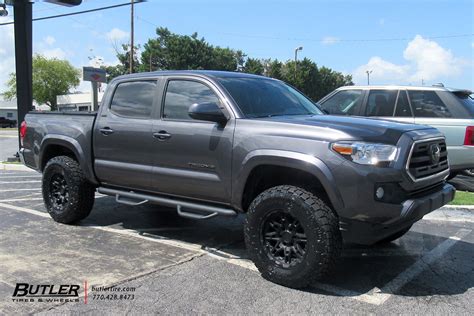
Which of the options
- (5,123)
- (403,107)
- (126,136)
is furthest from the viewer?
(5,123)

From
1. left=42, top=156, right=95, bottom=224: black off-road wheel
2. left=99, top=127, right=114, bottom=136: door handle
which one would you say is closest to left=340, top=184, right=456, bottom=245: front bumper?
left=99, top=127, right=114, bottom=136: door handle

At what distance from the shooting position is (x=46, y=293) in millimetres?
4172

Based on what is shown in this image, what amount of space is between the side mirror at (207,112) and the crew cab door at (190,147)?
0.08 m

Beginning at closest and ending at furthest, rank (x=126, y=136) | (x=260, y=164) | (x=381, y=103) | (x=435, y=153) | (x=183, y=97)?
(x=260, y=164) → (x=435, y=153) → (x=183, y=97) → (x=126, y=136) → (x=381, y=103)

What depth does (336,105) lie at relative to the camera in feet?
30.7

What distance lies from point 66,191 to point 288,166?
3.57 m

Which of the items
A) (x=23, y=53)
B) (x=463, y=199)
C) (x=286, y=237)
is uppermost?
(x=23, y=53)

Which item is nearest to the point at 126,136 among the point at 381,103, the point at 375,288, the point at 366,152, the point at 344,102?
the point at 366,152

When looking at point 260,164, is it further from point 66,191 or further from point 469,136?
point 469,136

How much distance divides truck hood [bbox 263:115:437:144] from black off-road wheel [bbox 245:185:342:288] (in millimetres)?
618

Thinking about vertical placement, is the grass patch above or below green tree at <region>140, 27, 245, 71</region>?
below

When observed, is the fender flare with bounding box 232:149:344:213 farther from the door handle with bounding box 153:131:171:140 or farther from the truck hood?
the door handle with bounding box 153:131:171:140

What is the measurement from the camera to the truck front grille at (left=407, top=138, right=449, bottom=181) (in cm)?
427

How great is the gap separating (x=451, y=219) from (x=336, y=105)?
3069mm
